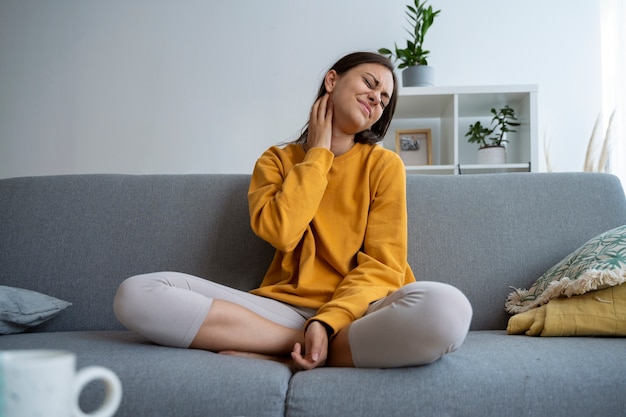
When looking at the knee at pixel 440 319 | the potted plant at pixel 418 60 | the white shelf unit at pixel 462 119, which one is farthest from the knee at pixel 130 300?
the potted plant at pixel 418 60

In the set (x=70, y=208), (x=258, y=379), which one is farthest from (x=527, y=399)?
(x=70, y=208)

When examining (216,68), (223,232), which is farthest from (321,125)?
(216,68)

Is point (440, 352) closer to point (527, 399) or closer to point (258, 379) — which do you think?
point (527, 399)

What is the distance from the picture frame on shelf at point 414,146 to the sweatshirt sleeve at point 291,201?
155cm

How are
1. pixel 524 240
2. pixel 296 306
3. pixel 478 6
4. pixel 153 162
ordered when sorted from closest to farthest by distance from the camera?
pixel 296 306 < pixel 524 240 < pixel 478 6 < pixel 153 162

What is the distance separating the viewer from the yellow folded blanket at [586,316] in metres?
1.23

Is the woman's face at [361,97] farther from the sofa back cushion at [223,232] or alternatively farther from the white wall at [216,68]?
the white wall at [216,68]

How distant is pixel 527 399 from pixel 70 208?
1330mm

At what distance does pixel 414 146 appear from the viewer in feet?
9.92

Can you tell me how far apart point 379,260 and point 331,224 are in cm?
19

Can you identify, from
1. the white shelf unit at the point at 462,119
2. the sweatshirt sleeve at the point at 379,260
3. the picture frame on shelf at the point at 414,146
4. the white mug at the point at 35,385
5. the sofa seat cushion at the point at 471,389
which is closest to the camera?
the white mug at the point at 35,385

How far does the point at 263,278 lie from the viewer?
1602 millimetres

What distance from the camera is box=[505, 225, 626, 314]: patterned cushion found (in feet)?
4.08

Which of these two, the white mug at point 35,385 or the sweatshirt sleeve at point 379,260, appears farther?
the sweatshirt sleeve at point 379,260
